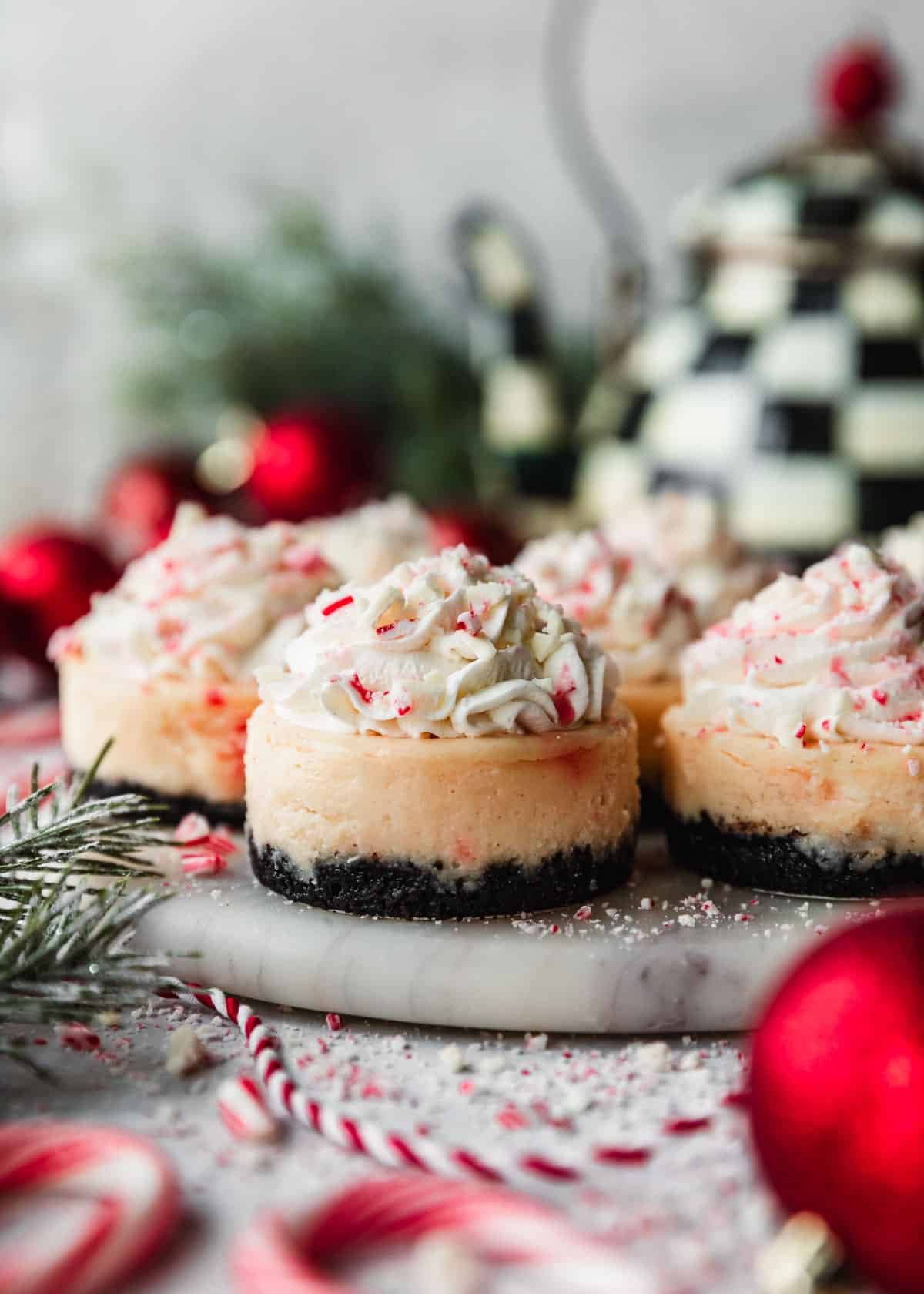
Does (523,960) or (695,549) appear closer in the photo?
(523,960)

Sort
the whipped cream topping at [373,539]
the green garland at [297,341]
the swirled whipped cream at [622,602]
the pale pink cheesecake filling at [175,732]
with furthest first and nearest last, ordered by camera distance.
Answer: the green garland at [297,341] → the whipped cream topping at [373,539] → the swirled whipped cream at [622,602] → the pale pink cheesecake filling at [175,732]

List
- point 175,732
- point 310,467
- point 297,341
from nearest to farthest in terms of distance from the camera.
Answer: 1. point 175,732
2. point 310,467
3. point 297,341

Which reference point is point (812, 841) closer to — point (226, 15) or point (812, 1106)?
point (812, 1106)

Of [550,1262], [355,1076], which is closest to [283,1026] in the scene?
[355,1076]

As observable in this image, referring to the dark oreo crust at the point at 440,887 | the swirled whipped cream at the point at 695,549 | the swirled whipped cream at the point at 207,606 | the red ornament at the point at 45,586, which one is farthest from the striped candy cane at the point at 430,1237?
the red ornament at the point at 45,586

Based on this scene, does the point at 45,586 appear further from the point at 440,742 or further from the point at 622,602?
the point at 440,742

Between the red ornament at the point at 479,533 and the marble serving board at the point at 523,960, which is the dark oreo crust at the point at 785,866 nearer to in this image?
the marble serving board at the point at 523,960

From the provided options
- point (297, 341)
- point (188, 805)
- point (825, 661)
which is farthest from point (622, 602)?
point (297, 341)
